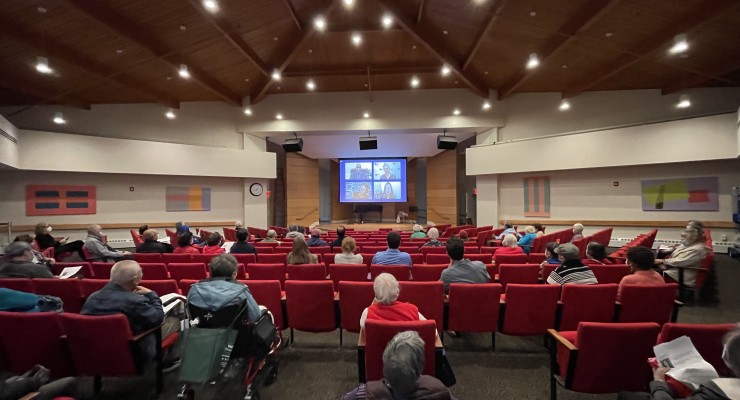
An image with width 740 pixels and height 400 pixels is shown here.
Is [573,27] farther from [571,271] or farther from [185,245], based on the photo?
[185,245]

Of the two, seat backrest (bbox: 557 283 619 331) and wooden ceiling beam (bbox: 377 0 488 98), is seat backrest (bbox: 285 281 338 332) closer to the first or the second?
seat backrest (bbox: 557 283 619 331)

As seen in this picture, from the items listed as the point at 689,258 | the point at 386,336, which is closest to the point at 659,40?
the point at 689,258

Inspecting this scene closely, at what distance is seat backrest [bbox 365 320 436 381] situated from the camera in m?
1.79

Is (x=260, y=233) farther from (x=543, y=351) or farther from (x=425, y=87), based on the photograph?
(x=543, y=351)

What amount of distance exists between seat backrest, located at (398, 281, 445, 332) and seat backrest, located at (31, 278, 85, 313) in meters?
3.24

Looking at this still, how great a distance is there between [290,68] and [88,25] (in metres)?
4.77

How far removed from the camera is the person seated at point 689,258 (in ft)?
13.5


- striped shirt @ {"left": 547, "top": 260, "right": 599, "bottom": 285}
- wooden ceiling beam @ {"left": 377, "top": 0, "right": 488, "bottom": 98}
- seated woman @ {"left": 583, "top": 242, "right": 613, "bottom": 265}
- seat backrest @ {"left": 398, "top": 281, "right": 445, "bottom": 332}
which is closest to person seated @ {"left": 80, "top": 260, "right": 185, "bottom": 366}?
seat backrest @ {"left": 398, "top": 281, "right": 445, "bottom": 332}

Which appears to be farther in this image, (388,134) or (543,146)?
(388,134)

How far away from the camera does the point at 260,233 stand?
959 cm

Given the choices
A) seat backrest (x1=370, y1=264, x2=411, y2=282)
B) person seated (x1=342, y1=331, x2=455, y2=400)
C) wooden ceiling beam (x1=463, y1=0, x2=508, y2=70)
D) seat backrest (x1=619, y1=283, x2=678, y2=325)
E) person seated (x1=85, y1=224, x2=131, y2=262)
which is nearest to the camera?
person seated (x1=342, y1=331, x2=455, y2=400)

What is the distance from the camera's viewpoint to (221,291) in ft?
6.74

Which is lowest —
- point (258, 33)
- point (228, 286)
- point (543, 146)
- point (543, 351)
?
point (543, 351)

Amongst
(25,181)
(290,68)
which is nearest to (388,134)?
(290,68)
